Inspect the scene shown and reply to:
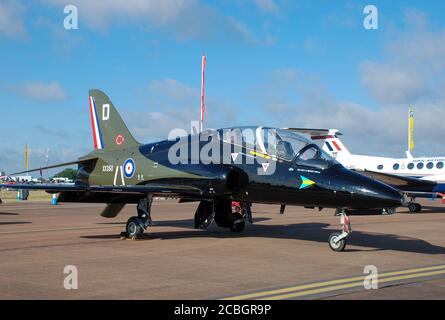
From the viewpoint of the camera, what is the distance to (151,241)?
12.9 metres

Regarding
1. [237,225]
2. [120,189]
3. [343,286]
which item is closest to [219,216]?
[237,225]

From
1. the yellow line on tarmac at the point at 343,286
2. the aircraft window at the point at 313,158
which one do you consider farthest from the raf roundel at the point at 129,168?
the yellow line on tarmac at the point at 343,286

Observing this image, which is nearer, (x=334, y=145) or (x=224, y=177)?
(x=224, y=177)

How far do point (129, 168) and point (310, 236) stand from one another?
5.83 meters

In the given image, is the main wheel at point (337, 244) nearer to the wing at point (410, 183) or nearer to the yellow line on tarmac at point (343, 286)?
the yellow line on tarmac at point (343, 286)

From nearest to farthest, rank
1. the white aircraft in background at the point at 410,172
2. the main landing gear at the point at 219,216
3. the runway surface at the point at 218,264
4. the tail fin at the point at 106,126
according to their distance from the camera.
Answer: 1. the runway surface at the point at 218,264
2. the main landing gear at the point at 219,216
3. the tail fin at the point at 106,126
4. the white aircraft in background at the point at 410,172

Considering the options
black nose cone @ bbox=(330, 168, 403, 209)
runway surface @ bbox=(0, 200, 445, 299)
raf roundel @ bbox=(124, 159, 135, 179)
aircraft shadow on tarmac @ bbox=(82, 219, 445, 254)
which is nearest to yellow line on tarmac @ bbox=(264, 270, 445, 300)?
runway surface @ bbox=(0, 200, 445, 299)

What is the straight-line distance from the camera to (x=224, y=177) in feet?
41.5

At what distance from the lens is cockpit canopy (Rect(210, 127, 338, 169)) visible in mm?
11523

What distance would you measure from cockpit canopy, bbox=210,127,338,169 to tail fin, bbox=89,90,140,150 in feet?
15.0

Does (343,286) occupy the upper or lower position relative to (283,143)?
lower

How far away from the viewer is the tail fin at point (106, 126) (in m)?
16.7

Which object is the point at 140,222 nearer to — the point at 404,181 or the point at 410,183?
the point at 404,181
